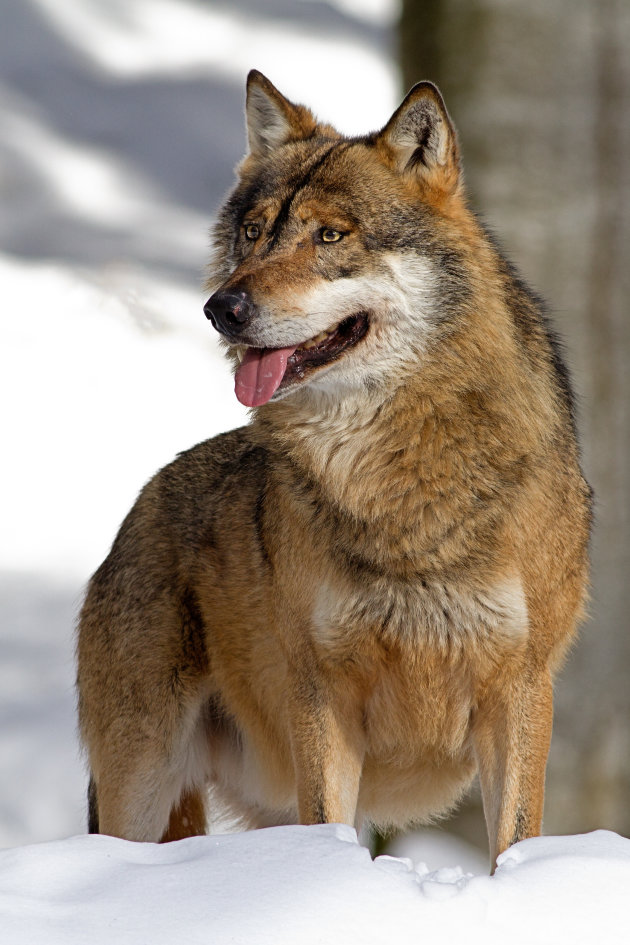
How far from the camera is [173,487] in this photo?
A: 4.79 m

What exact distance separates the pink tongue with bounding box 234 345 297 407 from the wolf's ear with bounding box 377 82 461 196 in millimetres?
761

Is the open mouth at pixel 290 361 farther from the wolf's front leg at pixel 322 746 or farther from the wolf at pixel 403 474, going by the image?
the wolf's front leg at pixel 322 746

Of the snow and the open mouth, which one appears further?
the open mouth

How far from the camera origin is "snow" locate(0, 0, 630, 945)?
2209mm

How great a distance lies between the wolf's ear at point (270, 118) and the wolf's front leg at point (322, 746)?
196 cm

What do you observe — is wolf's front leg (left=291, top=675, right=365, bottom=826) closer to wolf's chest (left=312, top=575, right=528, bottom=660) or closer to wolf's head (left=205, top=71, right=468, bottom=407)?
wolf's chest (left=312, top=575, right=528, bottom=660)

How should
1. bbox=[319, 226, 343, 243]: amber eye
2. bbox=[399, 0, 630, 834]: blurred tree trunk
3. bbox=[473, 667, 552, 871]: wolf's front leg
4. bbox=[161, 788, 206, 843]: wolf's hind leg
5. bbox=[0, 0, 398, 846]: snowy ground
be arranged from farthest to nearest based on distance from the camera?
bbox=[0, 0, 398, 846]: snowy ground < bbox=[399, 0, 630, 834]: blurred tree trunk < bbox=[161, 788, 206, 843]: wolf's hind leg < bbox=[319, 226, 343, 243]: amber eye < bbox=[473, 667, 552, 871]: wolf's front leg

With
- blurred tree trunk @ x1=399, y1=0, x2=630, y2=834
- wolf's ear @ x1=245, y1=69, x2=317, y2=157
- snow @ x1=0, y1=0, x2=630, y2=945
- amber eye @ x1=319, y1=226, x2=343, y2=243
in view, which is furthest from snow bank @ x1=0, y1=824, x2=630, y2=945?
blurred tree trunk @ x1=399, y1=0, x2=630, y2=834

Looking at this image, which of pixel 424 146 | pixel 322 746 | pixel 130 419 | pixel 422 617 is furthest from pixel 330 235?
pixel 130 419

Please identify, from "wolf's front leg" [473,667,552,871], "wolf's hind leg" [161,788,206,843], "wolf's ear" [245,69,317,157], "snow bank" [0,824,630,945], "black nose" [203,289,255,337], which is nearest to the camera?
"snow bank" [0,824,630,945]

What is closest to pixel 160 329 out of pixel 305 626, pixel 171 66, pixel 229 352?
pixel 171 66

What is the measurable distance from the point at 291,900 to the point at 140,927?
0.28 metres

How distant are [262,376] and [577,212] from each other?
10.5ft

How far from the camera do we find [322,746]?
3643mm
